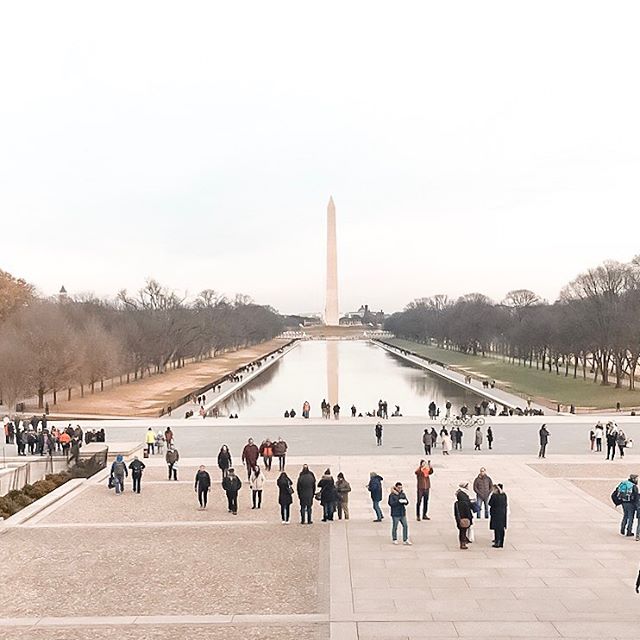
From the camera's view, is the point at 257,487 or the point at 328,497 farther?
the point at 257,487

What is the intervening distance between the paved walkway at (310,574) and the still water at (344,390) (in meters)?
25.2

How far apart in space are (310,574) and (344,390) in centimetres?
A: 4168

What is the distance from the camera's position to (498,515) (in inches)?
467

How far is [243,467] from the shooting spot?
2086 cm

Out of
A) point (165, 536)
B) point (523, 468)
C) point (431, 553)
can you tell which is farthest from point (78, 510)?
point (523, 468)

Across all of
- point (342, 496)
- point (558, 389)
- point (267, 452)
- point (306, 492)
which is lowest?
point (558, 389)

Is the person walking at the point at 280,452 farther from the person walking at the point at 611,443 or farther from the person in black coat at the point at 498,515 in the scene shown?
the person walking at the point at 611,443

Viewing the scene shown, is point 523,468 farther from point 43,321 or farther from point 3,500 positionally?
point 43,321

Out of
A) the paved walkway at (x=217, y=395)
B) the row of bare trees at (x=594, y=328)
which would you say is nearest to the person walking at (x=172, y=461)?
the paved walkway at (x=217, y=395)

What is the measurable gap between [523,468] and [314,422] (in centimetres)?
1339

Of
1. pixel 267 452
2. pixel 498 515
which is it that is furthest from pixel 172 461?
pixel 498 515

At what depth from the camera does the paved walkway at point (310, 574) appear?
869cm

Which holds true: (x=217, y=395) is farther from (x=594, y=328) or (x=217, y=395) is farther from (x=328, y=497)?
(x=328, y=497)

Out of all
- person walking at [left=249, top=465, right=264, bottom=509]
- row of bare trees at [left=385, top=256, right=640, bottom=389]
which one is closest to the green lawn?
row of bare trees at [left=385, top=256, right=640, bottom=389]
